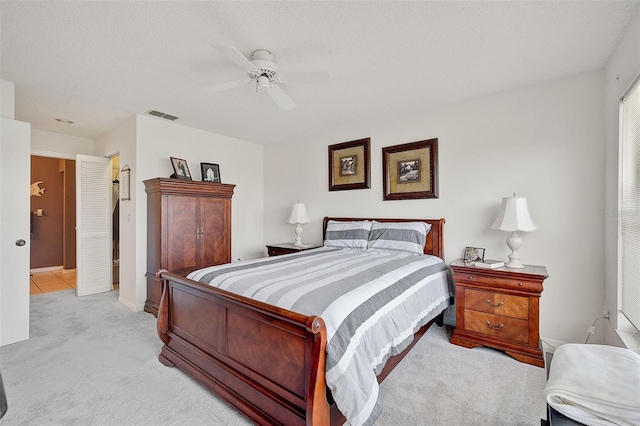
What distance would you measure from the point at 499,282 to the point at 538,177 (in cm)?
113

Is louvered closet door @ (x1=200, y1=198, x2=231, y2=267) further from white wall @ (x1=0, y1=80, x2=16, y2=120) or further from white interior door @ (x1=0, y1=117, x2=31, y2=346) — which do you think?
white wall @ (x1=0, y1=80, x2=16, y2=120)

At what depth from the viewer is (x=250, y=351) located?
1.73m

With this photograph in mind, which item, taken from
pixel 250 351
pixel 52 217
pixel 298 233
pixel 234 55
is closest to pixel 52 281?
pixel 52 217

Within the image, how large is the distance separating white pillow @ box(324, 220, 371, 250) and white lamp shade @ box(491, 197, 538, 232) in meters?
1.47

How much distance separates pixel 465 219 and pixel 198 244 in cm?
337

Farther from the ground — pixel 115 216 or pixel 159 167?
pixel 159 167

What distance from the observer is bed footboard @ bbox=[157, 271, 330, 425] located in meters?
1.41

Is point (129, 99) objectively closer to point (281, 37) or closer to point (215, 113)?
point (215, 113)

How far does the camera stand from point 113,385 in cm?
207

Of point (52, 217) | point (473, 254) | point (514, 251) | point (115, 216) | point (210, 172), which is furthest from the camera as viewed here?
point (52, 217)

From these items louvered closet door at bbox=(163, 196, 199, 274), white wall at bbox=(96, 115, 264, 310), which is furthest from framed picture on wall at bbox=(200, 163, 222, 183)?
louvered closet door at bbox=(163, 196, 199, 274)

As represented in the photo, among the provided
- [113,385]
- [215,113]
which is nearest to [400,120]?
[215,113]

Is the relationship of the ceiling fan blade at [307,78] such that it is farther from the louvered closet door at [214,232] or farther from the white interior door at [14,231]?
the white interior door at [14,231]

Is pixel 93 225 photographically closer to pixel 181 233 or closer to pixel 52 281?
pixel 52 281
